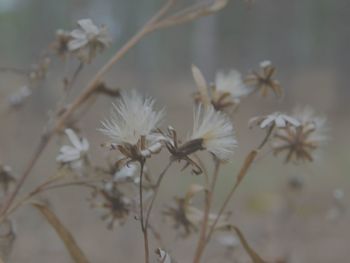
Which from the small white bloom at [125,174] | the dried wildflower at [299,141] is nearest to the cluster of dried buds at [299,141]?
the dried wildflower at [299,141]

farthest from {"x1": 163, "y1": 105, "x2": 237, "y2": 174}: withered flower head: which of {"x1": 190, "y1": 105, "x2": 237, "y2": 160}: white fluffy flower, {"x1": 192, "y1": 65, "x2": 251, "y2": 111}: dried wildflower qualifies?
{"x1": 192, "y1": 65, "x2": 251, "y2": 111}: dried wildflower

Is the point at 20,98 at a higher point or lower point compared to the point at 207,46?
lower

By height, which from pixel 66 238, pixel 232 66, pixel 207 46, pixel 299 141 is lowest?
pixel 66 238

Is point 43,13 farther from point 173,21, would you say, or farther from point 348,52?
point 173,21

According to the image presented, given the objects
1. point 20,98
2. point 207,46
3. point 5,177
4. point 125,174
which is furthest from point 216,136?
point 207,46

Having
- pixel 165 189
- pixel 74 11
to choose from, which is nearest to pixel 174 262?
pixel 74 11

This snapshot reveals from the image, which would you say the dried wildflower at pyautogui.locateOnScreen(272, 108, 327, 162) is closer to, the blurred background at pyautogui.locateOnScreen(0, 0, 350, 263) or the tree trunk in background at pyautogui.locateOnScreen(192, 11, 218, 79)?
the blurred background at pyautogui.locateOnScreen(0, 0, 350, 263)

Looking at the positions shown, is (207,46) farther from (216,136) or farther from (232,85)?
(216,136)
